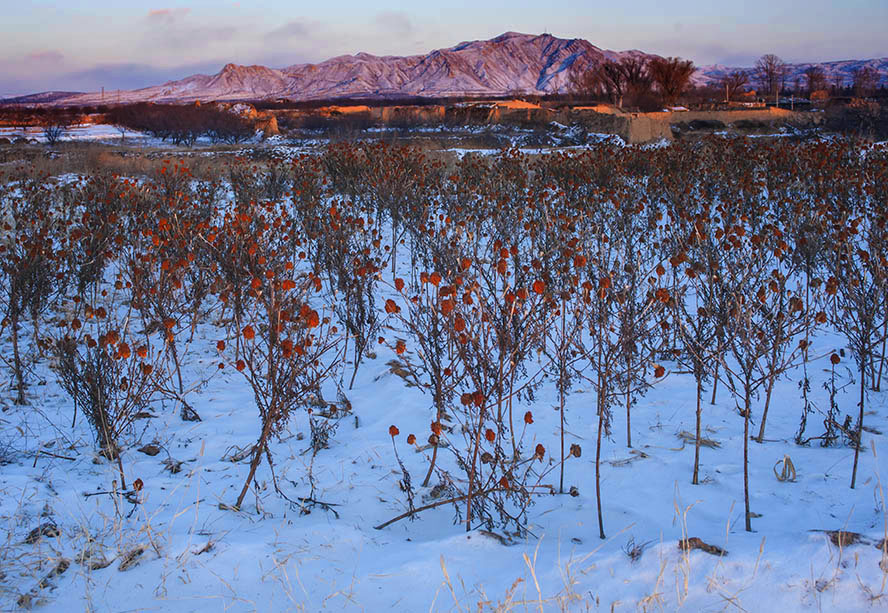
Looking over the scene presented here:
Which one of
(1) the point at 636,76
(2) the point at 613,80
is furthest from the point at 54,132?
(1) the point at 636,76

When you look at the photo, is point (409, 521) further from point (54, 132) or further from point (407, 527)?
point (54, 132)

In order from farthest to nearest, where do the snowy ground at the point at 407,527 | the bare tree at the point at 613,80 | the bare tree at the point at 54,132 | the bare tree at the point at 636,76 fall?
the bare tree at the point at 613,80, the bare tree at the point at 636,76, the bare tree at the point at 54,132, the snowy ground at the point at 407,527

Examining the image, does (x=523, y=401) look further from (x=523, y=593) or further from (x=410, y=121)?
(x=410, y=121)

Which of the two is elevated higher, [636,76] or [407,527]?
[636,76]

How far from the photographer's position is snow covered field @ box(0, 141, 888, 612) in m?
2.36

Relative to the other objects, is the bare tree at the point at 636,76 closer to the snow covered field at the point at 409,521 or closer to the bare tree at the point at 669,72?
the bare tree at the point at 669,72

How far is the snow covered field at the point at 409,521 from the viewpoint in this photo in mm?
2355

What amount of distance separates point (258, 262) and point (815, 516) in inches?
153

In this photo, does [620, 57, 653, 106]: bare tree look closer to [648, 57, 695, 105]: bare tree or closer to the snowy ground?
[648, 57, 695, 105]: bare tree

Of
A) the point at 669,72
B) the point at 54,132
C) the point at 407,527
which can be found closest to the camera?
the point at 407,527

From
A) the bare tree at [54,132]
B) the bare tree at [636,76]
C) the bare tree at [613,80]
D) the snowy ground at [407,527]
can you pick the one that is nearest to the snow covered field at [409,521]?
the snowy ground at [407,527]

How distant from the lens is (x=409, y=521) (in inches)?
119

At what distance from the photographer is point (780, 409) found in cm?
424

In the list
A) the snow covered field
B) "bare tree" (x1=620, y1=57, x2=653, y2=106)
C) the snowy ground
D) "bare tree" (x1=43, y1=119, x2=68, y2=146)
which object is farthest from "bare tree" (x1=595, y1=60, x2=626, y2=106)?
the snowy ground
